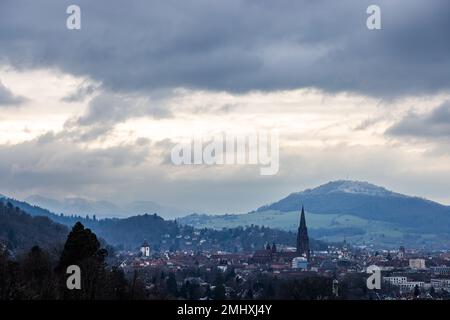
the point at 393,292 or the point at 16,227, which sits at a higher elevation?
the point at 16,227
